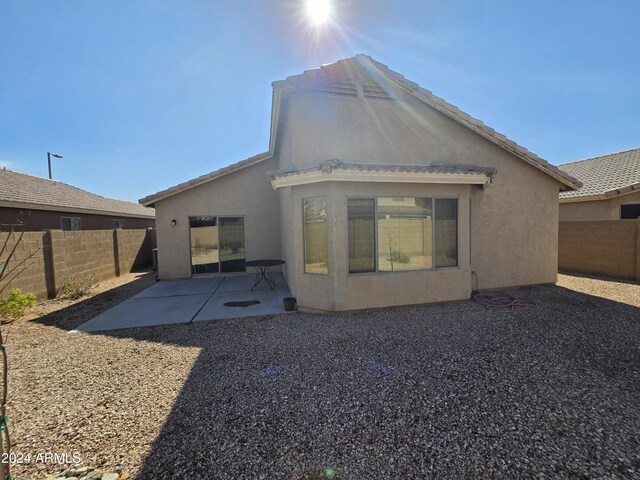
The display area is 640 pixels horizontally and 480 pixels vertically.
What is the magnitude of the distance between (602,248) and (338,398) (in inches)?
519

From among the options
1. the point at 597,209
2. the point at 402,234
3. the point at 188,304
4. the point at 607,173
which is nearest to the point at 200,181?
the point at 188,304

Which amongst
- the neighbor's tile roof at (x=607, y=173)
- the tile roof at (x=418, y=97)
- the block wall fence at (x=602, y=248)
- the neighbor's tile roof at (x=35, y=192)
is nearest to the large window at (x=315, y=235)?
the tile roof at (x=418, y=97)

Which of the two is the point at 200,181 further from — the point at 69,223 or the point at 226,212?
the point at 69,223

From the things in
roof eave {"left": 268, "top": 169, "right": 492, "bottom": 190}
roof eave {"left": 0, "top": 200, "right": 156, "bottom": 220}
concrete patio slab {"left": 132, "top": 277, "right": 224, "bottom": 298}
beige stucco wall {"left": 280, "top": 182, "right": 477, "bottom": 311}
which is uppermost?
roof eave {"left": 0, "top": 200, "right": 156, "bottom": 220}

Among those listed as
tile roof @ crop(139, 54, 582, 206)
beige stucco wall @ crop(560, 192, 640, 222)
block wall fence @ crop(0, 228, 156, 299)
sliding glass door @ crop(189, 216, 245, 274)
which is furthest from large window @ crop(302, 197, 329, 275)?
beige stucco wall @ crop(560, 192, 640, 222)

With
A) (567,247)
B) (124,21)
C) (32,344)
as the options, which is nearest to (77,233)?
(32,344)

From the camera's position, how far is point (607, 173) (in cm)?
1438

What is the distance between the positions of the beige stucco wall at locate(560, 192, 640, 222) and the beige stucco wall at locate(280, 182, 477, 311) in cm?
1037

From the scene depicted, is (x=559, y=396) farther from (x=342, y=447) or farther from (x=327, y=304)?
(x=327, y=304)

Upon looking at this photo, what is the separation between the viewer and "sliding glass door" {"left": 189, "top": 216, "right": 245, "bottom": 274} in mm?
11938

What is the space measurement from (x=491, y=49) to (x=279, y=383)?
1138 centimetres

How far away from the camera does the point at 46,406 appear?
11.3 ft

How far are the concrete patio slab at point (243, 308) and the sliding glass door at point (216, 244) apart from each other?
3414 millimetres

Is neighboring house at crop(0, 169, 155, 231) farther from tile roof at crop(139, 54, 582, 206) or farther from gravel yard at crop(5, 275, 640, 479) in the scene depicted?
tile roof at crop(139, 54, 582, 206)
